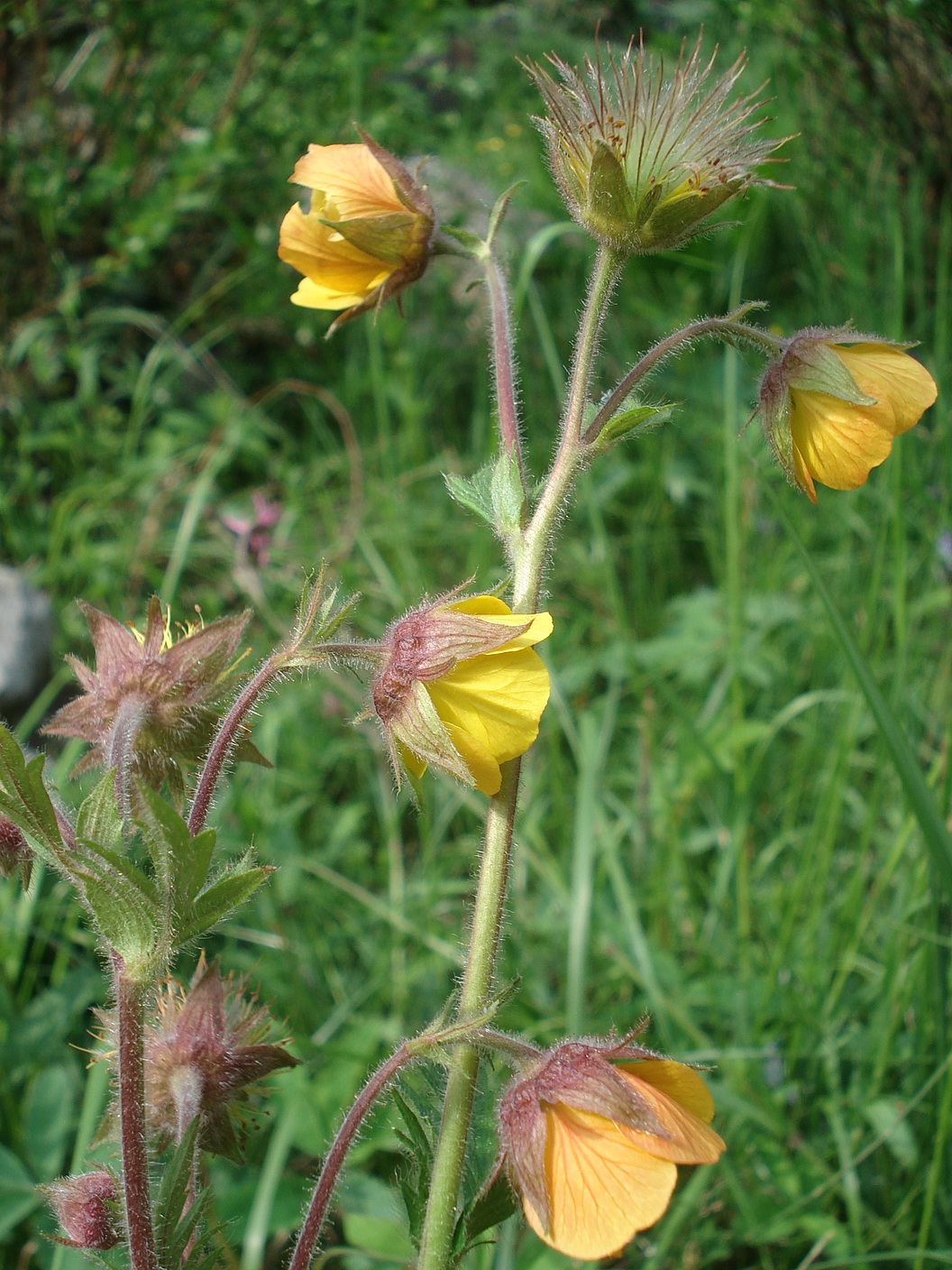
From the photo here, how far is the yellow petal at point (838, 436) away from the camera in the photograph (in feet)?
3.35

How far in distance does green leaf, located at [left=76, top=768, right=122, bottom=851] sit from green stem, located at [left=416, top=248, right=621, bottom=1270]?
333 millimetres

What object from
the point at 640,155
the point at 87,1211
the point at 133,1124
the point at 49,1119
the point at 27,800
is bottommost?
the point at 49,1119

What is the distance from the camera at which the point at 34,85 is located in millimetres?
3311

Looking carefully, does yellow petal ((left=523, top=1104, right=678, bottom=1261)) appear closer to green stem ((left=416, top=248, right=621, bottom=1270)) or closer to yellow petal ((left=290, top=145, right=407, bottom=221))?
green stem ((left=416, top=248, right=621, bottom=1270))

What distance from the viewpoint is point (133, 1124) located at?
85 cm

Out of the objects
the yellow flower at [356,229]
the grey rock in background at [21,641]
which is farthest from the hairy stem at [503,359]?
the grey rock in background at [21,641]

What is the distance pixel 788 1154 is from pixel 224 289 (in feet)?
10.5

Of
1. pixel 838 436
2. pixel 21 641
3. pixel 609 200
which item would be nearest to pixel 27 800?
pixel 609 200

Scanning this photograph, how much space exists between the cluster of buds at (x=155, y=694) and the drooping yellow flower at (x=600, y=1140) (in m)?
0.40

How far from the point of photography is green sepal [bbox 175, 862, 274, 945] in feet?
2.71

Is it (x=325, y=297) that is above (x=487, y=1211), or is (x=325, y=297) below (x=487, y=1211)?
above

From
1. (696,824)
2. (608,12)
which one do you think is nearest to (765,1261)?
(696,824)

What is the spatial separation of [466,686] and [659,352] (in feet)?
1.29

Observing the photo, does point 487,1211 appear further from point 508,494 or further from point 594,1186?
point 508,494
